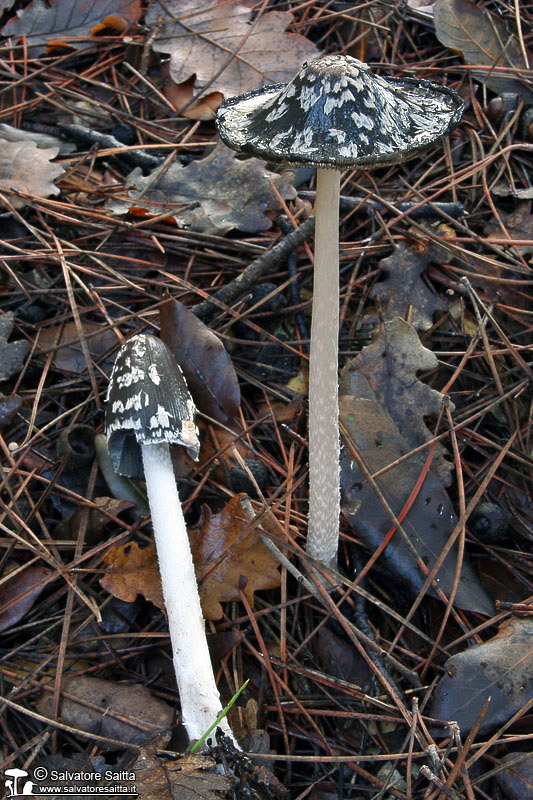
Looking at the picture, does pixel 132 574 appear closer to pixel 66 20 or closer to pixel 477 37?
pixel 66 20

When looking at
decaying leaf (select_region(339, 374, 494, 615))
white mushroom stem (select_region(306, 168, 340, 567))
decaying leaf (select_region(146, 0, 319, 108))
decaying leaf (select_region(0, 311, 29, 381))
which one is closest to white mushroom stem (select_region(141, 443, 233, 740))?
white mushroom stem (select_region(306, 168, 340, 567))

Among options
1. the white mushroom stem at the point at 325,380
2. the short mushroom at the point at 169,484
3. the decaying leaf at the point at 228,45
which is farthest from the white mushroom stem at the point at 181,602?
the decaying leaf at the point at 228,45

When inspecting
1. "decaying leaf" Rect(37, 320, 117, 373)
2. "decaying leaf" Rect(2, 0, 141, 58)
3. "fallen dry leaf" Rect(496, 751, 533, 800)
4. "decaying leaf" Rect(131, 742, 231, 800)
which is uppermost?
"decaying leaf" Rect(2, 0, 141, 58)

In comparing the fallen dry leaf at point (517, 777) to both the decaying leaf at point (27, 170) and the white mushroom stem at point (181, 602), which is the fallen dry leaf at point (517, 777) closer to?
the white mushroom stem at point (181, 602)

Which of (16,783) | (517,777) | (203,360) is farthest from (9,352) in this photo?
(517,777)

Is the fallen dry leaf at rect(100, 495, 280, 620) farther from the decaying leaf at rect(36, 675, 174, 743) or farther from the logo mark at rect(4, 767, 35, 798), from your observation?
the logo mark at rect(4, 767, 35, 798)

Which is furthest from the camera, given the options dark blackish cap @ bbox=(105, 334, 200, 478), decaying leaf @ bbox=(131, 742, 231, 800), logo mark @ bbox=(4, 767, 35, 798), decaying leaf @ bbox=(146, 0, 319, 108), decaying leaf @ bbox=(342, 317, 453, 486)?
decaying leaf @ bbox=(146, 0, 319, 108)

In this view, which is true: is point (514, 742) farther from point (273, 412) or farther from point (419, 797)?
point (273, 412)
